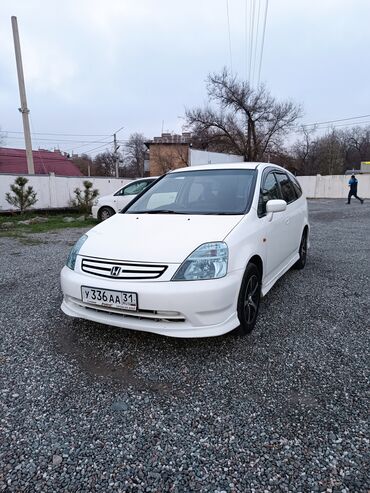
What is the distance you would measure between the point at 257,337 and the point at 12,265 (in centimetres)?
438

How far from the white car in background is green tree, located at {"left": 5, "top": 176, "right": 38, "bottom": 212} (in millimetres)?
3121

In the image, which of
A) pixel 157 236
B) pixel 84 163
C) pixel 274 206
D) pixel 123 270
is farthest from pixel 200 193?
pixel 84 163

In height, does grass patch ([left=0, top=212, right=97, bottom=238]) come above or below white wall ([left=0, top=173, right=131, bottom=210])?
below

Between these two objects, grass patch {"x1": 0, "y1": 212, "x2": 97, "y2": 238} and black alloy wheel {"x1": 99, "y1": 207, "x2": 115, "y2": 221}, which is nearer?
grass patch {"x1": 0, "y1": 212, "x2": 97, "y2": 238}

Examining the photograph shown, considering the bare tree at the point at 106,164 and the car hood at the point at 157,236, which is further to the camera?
the bare tree at the point at 106,164

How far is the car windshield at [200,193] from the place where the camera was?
10.4ft

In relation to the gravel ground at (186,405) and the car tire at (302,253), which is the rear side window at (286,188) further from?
the gravel ground at (186,405)

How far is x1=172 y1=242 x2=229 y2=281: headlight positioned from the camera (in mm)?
2357

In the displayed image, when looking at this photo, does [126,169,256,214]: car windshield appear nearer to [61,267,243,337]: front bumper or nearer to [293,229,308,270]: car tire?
[61,267,243,337]: front bumper

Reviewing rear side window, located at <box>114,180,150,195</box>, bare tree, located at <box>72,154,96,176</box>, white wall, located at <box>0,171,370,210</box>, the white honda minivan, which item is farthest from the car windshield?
bare tree, located at <box>72,154,96,176</box>

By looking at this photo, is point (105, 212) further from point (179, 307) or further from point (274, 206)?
point (179, 307)

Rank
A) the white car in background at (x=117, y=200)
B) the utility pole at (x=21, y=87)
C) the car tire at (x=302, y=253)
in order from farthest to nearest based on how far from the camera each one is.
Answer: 1. the utility pole at (x=21, y=87)
2. the white car in background at (x=117, y=200)
3. the car tire at (x=302, y=253)

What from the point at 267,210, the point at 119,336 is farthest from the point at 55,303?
the point at 267,210

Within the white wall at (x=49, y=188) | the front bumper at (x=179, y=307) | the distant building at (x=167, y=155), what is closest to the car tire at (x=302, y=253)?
the front bumper at (x=179, y=307)
